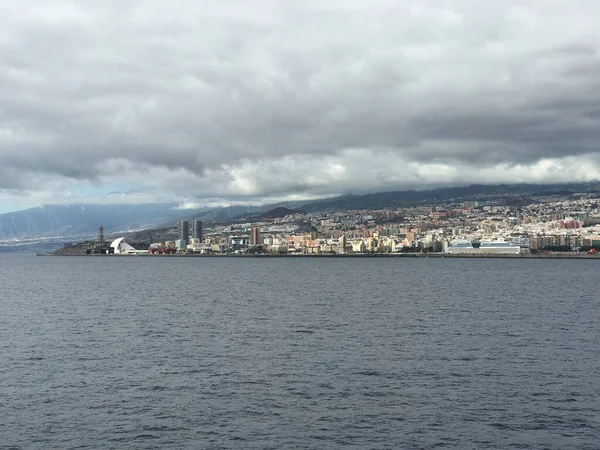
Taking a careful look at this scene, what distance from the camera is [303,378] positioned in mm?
26688

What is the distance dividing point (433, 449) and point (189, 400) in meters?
9.44

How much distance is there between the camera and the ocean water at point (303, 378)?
19.9 meters

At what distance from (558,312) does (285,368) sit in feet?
91.2

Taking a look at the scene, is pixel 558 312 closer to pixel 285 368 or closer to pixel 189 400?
pixel 285 368

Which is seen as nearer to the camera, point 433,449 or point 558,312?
point 433,449

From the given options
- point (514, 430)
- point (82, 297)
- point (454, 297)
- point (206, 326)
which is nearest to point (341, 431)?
point (514, 430)

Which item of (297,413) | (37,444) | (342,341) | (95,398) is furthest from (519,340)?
(37,444)

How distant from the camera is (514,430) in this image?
20.0 meters

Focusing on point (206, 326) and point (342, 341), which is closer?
point (342, 341)

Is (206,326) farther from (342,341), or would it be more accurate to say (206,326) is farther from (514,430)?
(514,430)

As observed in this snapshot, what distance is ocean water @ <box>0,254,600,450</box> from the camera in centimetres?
1986

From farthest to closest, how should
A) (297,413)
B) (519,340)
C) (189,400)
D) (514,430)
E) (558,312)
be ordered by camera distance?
(558,312) < (519,340) < (189,400) < (297,413) < (514,430)

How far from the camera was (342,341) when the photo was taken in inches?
1398

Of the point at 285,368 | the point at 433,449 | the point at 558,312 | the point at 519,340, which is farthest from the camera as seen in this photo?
the point at 558,312
